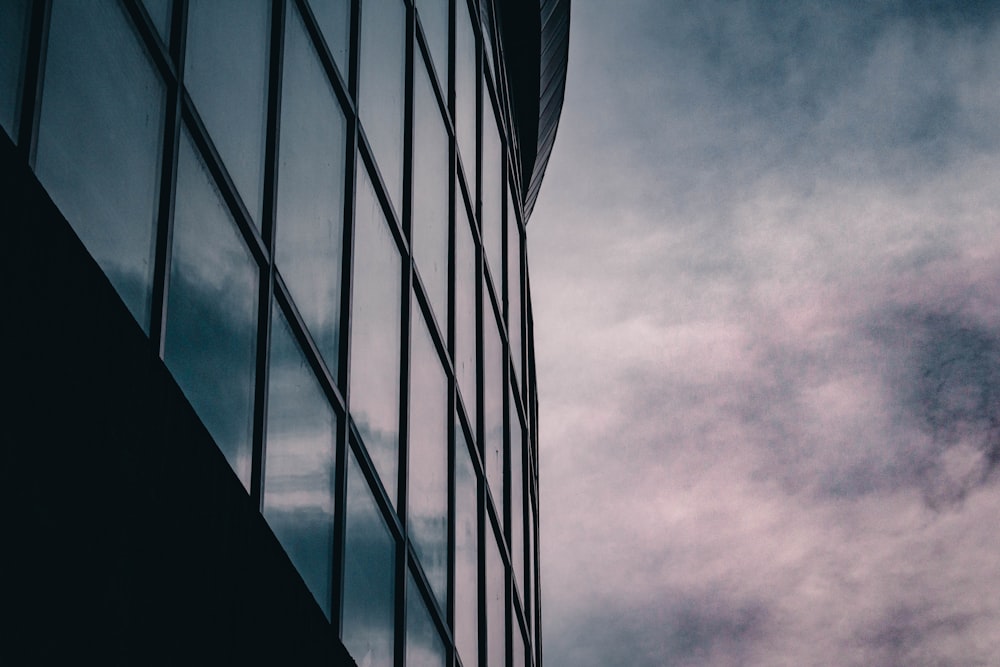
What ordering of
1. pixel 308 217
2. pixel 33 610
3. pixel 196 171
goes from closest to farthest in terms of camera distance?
Answer: pixel 33 610 < pixel 196 171 < pixel 308 217

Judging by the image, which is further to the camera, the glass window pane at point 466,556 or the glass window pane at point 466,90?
the glass window pane at point 466,90

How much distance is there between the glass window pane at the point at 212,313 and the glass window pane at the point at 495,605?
9.15 metres

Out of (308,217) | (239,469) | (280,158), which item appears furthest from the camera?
(308,217)

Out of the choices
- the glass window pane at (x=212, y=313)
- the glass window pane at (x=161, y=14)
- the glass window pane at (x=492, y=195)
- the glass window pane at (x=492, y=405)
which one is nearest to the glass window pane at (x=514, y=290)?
the glass window pane at (x=492, y=195)

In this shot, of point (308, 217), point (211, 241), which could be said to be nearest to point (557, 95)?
point (308, 217)

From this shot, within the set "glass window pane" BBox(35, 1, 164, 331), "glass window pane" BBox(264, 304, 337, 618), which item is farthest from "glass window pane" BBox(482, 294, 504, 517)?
"glass window pane" BBox(35, 1, 164, 331)

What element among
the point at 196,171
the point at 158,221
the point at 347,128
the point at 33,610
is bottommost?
the point at 33,610

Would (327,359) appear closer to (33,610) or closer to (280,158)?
(280,158)

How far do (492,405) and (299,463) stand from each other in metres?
9.48

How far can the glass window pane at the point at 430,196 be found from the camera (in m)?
13.6

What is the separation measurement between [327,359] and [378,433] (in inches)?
63.2

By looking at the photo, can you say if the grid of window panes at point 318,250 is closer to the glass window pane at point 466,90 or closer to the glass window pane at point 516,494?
the glass window pane at point 466,90

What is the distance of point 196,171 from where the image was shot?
→ 23.5 feet

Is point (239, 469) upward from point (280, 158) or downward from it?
downward
